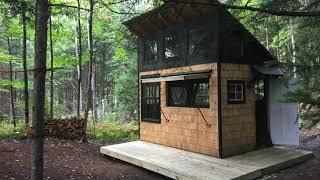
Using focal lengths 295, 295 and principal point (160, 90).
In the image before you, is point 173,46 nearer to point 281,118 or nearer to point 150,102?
point 150,102

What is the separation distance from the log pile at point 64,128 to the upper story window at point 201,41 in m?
5.33

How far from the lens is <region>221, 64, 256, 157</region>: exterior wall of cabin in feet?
25.2

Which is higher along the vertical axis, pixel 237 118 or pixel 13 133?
pixel 237 118

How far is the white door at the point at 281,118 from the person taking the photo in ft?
28.6

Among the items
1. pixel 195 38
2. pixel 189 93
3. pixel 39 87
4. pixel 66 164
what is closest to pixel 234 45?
pixel 195 38

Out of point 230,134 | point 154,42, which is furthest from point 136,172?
point 154,42

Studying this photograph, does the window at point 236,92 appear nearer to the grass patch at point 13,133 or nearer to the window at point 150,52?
the window at point 150,52

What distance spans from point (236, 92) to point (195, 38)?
189cm

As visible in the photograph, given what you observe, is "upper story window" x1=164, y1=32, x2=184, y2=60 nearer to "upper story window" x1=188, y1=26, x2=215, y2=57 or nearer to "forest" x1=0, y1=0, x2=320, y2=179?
"upper story window" x1=188, y1=26, x2=215, y2=57

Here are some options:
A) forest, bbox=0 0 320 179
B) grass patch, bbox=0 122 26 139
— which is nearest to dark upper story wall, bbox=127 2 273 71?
forest, bbox=0 0 320 179

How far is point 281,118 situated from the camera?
29.4 feet

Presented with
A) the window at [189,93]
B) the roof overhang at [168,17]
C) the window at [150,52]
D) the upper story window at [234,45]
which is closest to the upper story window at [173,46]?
the roof overhang at [168,17]

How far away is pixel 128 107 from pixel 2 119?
7.34 metres

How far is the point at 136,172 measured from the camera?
7.68 m
